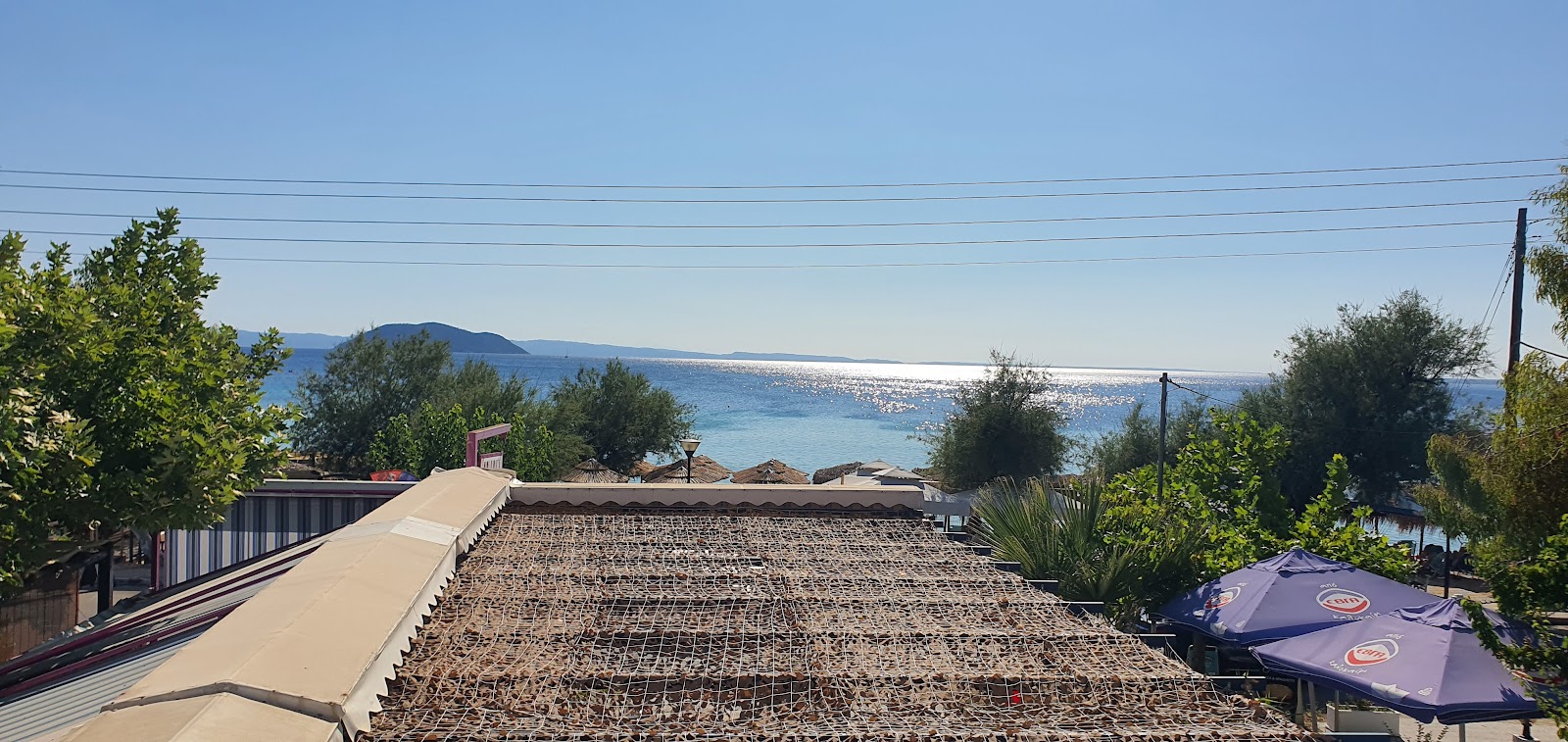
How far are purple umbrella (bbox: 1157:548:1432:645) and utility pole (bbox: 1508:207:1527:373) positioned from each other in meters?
6.72

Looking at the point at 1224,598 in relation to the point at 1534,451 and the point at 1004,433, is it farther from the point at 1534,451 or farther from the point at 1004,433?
the point at 1004,433

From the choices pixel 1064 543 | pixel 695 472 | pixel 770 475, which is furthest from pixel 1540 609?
pixel 695 472

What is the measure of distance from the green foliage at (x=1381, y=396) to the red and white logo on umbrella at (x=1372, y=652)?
21879mm

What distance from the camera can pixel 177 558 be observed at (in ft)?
32.6

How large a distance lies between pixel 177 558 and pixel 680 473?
27.0m

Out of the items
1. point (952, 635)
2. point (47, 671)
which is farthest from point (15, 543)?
point (952, 635)

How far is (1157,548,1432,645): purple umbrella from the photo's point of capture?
1021 centimetres

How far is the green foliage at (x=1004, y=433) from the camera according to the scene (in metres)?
28.0

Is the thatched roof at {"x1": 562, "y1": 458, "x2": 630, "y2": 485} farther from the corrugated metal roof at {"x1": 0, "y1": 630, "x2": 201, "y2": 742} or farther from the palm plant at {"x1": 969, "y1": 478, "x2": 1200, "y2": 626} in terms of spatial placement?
the corrugated metal roof at {"x1": 0, "y1": 630, "x2": 201, "y2": 742}

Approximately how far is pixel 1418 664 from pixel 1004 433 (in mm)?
19513

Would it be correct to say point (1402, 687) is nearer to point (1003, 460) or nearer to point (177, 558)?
point (177, 558)

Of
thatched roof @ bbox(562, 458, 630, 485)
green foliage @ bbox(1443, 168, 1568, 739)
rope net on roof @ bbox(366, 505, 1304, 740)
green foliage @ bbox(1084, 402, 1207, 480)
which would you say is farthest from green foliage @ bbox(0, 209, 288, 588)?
green foliage @ bbox(1084, 402, 1207, 480)

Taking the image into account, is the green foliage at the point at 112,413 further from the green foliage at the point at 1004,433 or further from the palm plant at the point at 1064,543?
the green foliage at the point at 1004,433

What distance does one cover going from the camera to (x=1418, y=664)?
8.62 metres
